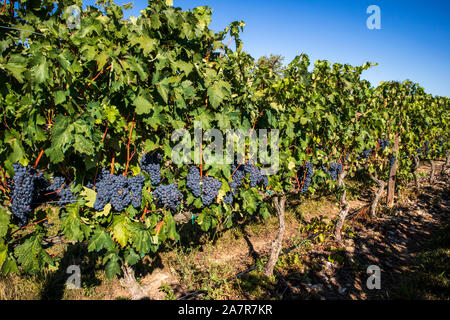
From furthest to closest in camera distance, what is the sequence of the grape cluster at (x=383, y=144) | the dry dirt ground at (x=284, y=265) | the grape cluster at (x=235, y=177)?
the grape cluster at (x=383, y=144) < the dry dirt ground at (x=284, y=265) < the grape cluster at (x=235, y=177)

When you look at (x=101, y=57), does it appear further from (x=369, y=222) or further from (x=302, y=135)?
(x=369, y=222)

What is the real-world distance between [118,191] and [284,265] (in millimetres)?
2787

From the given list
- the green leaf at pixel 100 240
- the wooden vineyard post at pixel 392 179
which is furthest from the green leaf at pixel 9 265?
the wooden vineyard post at pixel 392 179

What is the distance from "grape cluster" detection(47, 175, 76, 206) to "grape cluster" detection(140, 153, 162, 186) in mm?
658

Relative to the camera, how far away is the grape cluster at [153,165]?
8.13ft

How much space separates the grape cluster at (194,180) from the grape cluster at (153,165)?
0.30m

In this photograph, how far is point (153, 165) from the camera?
97.9 inches

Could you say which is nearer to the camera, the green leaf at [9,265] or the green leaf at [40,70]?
the green leaf at [40,70]

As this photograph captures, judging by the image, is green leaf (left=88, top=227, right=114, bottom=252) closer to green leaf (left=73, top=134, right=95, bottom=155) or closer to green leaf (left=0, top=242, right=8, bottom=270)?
green leaf (left=0, top=242, right=8, bottom=270)

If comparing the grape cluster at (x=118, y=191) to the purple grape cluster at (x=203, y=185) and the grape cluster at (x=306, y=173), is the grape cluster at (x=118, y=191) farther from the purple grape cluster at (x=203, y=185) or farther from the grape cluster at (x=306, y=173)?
the grape cluster at (x=306, y=173)

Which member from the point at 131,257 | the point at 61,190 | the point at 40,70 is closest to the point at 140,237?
the point at 131,257

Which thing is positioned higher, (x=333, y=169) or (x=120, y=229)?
(x=333, y=169)

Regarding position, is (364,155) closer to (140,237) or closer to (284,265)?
(284,265)

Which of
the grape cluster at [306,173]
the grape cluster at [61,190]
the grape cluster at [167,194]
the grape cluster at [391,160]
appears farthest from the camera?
the grape cluster at [391,160]
